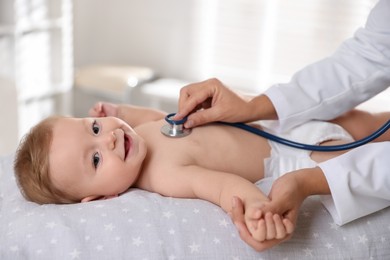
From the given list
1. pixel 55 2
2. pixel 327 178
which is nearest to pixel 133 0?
pixel 55 2

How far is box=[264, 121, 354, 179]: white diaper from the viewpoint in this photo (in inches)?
48.9

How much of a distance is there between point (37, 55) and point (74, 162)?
6.72 feet

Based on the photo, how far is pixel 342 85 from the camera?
1310 millimetres

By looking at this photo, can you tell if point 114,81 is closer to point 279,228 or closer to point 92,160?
point 92,160

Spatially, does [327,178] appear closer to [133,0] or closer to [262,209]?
[262,209]

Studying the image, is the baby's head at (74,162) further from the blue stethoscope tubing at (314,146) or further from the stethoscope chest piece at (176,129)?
the blue stethoscope tubing at (314,146)

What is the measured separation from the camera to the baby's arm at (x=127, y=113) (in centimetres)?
146

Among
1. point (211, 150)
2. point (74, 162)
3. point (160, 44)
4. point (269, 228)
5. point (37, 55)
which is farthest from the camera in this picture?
point (160, 44)

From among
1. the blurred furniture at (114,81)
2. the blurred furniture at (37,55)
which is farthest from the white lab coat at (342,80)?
the blurred furniture at (114,81)

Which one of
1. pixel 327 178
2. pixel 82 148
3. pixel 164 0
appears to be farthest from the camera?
pixel 164 0

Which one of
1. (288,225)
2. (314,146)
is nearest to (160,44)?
(314,146)

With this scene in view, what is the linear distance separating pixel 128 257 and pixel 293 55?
7.62 ft

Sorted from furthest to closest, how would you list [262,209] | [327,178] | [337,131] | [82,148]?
1. [337,131]
2. [82,148]
3. [327,178]
4. [262,209]

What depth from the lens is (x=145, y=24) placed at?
3.42m
